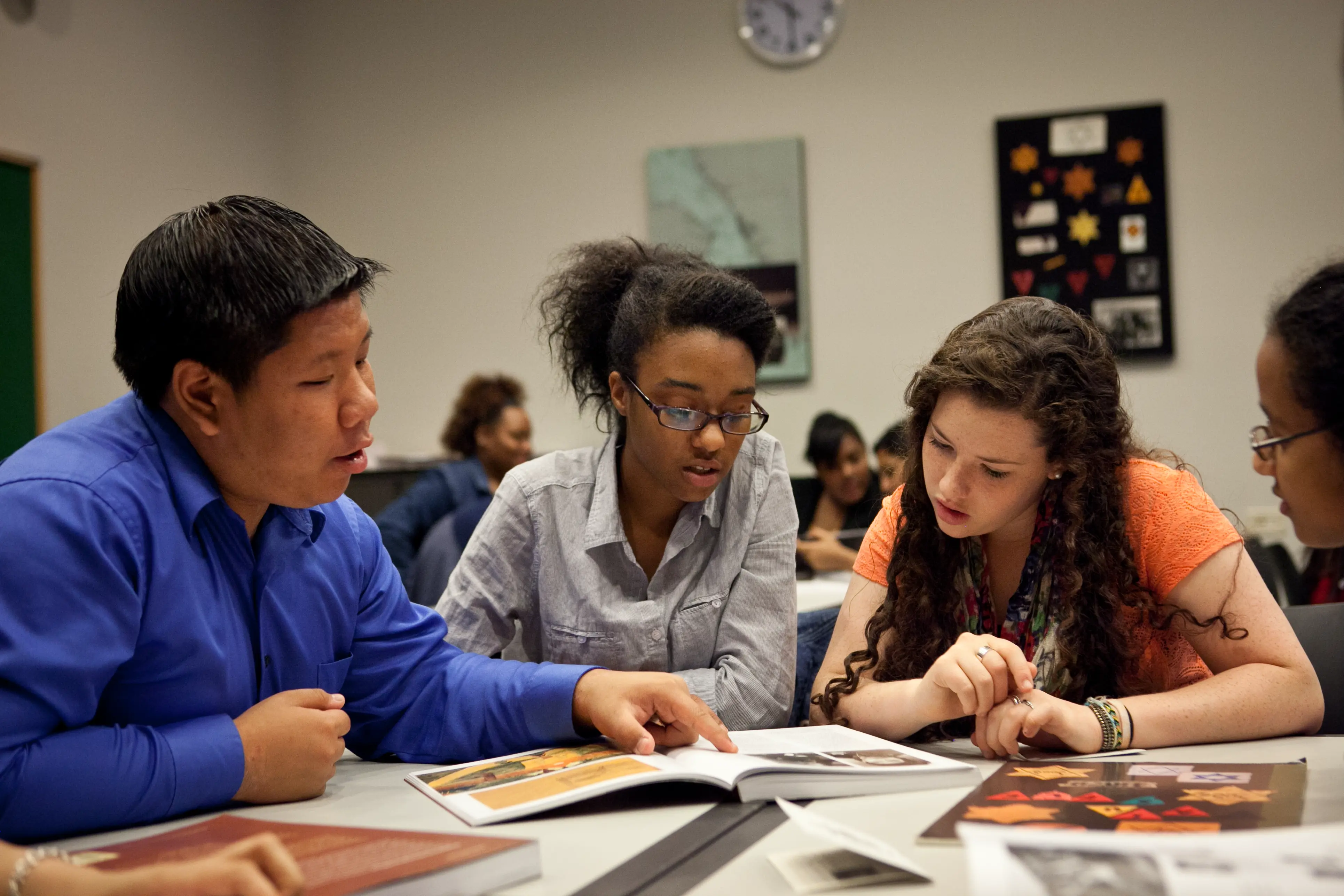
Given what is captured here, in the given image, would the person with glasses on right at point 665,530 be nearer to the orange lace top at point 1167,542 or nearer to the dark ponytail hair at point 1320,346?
the orange lace top at point 1167,542

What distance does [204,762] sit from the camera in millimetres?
1051

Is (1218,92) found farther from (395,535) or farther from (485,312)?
(395,535)

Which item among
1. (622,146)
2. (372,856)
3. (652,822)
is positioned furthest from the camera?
(622,146)

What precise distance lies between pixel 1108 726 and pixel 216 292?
108 centimetres

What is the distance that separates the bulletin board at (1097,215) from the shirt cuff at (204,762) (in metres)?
4.04

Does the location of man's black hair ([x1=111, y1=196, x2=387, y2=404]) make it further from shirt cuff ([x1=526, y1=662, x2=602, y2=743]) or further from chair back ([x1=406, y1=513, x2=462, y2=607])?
chair back ([x1=406, y1=513, x2=462, y2=607])

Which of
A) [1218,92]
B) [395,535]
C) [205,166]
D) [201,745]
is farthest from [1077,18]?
[201,745]

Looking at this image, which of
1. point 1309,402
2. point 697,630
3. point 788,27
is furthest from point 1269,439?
point 788,27

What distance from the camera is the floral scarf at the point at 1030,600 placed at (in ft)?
5.06

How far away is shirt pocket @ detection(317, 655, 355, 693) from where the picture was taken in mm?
1287

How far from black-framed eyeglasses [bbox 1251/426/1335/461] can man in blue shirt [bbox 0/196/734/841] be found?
67 cm

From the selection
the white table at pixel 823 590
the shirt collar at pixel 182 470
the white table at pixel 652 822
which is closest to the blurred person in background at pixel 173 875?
the white table at pixel 652 822

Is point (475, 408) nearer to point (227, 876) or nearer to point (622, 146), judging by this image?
point (622, 146)

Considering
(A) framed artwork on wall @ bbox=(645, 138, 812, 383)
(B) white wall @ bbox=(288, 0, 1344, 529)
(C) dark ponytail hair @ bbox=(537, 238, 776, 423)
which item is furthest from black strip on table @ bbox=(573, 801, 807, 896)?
(A) framed artwork on wall @ bbox=(645, 138, 812, 383)
